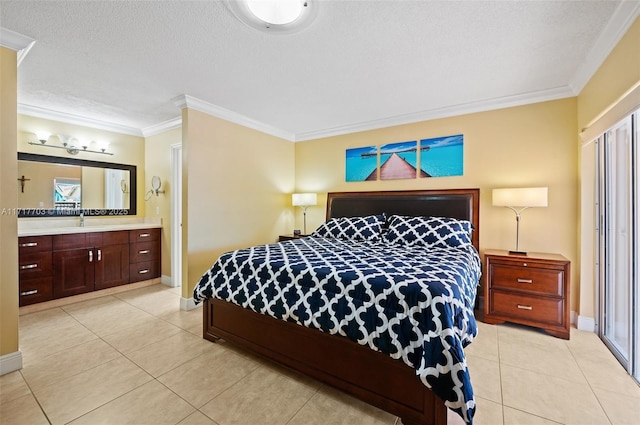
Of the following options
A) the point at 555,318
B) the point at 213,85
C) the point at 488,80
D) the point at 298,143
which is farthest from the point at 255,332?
the point at 298,143

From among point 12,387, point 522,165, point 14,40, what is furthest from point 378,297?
point 14,40

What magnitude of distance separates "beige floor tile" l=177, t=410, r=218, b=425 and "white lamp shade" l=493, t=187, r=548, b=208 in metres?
3.06

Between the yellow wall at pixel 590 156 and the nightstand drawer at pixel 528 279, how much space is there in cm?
40

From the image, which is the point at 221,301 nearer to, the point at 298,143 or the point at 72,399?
the point at 72,399

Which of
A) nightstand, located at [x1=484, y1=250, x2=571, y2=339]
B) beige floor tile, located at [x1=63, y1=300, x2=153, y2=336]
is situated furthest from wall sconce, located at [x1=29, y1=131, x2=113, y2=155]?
nightstand, located at [x1=484, y1=250, x2=571, y2=339]

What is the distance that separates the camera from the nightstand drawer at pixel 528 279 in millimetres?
2502

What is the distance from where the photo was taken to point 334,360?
173 cm

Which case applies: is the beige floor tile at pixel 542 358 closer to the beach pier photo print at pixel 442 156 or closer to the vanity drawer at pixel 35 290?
the beach pier photo print at pixel 442 156

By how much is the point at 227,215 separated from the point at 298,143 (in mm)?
1893

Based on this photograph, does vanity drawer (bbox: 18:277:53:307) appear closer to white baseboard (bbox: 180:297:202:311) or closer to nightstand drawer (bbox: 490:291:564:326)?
white baseboard (bbox: 180:297:202:311)

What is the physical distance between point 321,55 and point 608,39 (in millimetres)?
2050

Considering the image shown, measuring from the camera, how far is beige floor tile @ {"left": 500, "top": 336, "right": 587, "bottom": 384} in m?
1.96

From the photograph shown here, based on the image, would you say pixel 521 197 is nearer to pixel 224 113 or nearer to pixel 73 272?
pixel 224 113

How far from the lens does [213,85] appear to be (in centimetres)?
280
